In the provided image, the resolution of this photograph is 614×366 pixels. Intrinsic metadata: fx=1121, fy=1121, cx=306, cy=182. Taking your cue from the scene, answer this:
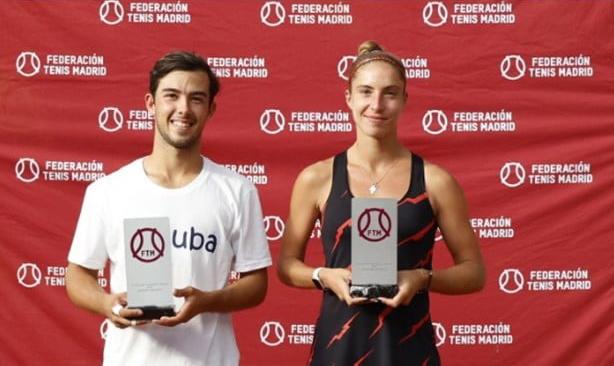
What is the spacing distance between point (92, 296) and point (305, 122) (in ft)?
5.42

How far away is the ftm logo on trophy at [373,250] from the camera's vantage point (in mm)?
2680

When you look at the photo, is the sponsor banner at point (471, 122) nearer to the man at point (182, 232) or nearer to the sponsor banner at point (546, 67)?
the sponsor banner at point (546, 67)

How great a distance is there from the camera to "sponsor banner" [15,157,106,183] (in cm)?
422

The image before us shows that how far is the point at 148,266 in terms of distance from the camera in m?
2.63

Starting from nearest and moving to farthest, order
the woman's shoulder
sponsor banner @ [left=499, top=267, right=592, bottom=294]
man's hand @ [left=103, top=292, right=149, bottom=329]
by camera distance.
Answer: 1. man's hand @ [left=103, top=292, right=149, bottom=329]
2. the woman's shoulder
3. sponsor banner @ [left=499, top=267, right=592, bottom=294]

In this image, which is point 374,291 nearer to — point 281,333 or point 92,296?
point 92,296

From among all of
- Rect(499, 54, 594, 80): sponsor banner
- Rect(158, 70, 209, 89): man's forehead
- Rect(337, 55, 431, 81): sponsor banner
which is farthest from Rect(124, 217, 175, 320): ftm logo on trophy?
Rect(499, 54, 594, 80): sponsor banner

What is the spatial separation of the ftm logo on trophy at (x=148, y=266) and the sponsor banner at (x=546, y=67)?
6.60ft

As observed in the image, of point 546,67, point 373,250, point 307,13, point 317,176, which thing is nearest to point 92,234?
point 317,176

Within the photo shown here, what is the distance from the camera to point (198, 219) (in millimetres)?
2768

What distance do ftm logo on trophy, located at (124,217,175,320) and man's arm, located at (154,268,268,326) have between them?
1.3 inches

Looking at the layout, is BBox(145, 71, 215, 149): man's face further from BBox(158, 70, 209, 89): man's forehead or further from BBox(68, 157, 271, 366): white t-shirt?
BBox(68, 157, 271, 366): white t-shirt

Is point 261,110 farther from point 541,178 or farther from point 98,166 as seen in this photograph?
point 541,178

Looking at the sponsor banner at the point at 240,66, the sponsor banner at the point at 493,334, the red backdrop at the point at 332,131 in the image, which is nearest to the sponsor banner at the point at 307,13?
the red backdrop at the point at 332,131
